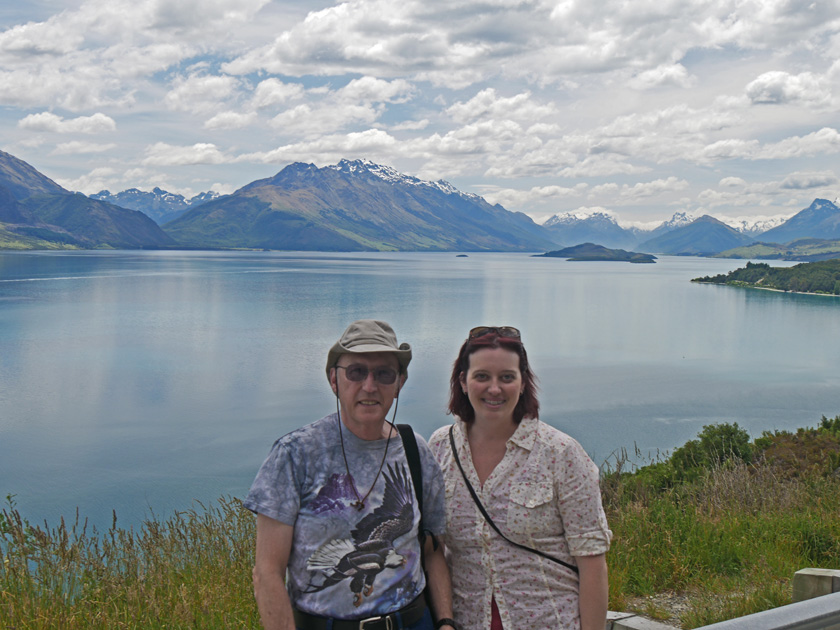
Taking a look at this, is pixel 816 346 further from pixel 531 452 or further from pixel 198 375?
pixel 531 452

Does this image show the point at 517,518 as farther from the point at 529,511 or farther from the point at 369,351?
the point at 369,351

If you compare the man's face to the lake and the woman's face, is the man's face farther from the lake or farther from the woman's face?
the lake

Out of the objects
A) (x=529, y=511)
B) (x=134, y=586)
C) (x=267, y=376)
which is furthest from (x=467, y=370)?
(x=267, y=376)

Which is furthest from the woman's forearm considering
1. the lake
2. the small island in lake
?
the small island in lake

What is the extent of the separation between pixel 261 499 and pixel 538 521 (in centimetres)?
125

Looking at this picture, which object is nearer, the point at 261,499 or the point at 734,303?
the point at 261,499

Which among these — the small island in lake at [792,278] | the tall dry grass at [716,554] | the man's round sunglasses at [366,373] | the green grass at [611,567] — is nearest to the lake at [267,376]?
the tall dry grass at [716,554]

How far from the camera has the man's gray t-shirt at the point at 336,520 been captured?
2846mm

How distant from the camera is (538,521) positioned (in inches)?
126

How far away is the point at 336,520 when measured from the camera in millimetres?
A: 2871

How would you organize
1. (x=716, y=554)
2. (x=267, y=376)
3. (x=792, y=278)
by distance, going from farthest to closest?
(x=792, y=278) → (x=267, y=376) → (x=716, y=554)

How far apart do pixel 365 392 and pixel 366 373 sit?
11 cm

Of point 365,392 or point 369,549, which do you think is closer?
point 369,549

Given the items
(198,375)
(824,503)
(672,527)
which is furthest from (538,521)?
(198,375)
